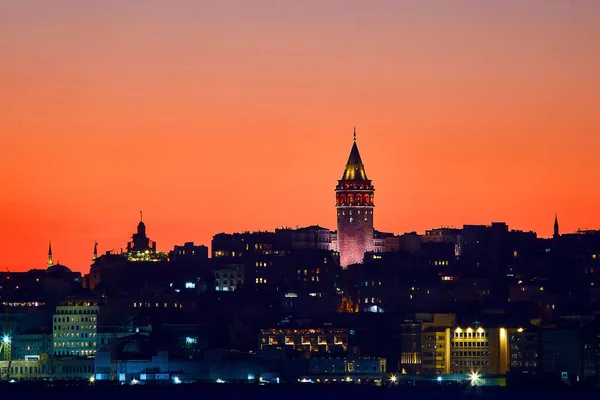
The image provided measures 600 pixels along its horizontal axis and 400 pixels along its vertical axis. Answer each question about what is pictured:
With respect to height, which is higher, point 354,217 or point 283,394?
point 354,217

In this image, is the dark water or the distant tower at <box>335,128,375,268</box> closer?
the dark water

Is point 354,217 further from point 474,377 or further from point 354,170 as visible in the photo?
point 474,377

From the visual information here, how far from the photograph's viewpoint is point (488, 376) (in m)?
103

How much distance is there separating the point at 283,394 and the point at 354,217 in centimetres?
2774

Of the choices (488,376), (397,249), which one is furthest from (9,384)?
(397,249)

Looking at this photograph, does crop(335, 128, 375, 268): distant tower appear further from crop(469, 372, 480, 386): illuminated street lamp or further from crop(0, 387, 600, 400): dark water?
crop(0, 387, 600, 400): dark water

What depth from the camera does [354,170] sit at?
126 m

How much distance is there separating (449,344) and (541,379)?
16.0 feet

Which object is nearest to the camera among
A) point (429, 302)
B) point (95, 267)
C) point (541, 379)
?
point (541, 379)

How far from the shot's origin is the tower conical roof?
12538 cm

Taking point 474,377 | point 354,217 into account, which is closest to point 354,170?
point 354,217

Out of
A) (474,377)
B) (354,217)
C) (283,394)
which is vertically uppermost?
(354,217)

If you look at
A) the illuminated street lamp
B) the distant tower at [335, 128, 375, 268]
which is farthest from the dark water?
the distant tower at [335, 128, 375, 268]

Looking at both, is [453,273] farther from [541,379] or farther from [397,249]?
[541,379]
